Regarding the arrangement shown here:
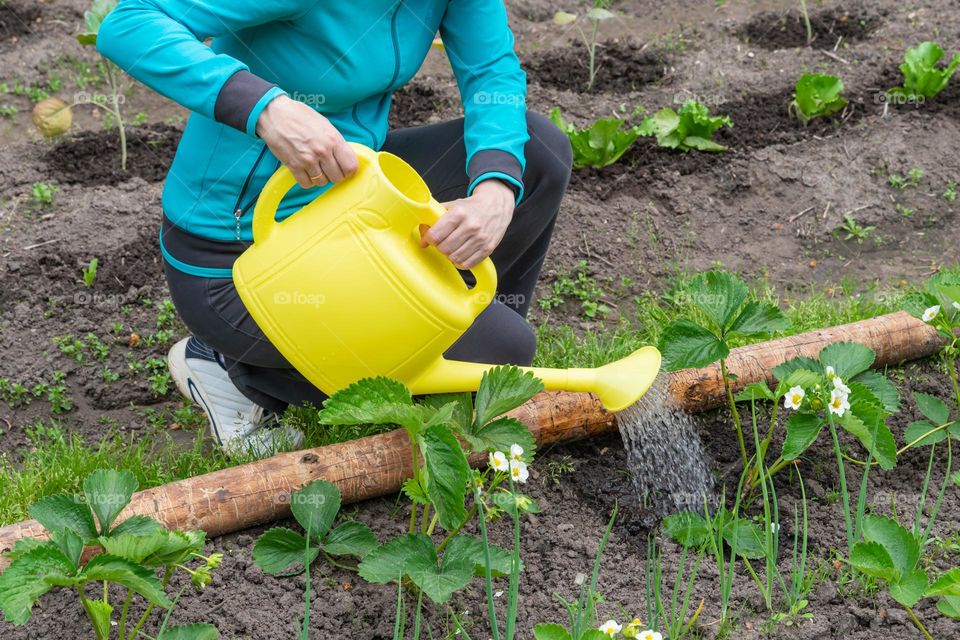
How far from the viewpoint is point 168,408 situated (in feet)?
7.25

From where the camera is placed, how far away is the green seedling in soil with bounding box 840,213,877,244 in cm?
281

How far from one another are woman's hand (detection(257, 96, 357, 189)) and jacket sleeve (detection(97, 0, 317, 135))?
27mm

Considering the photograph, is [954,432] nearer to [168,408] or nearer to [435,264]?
[435,264]

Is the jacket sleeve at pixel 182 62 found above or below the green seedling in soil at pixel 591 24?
above

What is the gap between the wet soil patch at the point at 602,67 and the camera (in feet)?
11.4

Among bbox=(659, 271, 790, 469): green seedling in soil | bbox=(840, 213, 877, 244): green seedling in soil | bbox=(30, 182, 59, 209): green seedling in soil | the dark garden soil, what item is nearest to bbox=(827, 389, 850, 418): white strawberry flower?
bbox=(659, 271, 790, 469): green seedling in soil

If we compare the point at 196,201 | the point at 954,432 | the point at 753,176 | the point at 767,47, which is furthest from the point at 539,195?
the point at 767,47

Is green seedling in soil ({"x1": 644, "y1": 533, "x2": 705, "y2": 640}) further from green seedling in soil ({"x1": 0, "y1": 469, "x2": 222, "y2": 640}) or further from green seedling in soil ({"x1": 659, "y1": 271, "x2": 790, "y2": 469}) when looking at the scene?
green seedling in soil ({"x1": 0, "y1": 469, "x2": 222, "y2": 640})

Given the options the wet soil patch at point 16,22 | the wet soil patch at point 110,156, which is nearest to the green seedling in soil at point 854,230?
the wet soil patch at point 110,156

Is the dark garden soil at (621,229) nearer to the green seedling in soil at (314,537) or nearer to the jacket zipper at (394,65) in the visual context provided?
the green seedling in soil at (314,537)

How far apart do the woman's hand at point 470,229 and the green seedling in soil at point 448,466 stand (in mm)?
205

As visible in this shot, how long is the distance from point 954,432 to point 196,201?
1.46 metres

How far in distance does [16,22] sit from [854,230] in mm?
3048

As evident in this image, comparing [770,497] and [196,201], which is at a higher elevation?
[196,201]
